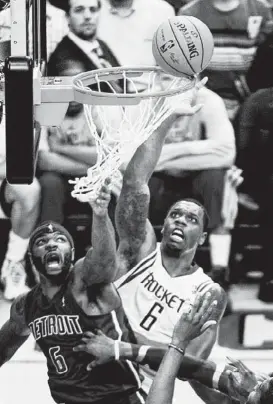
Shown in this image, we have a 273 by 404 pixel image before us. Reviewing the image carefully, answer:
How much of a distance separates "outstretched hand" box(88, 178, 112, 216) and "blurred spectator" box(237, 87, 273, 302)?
25.5 inches

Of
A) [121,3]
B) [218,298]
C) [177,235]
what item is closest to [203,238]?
[177,235]

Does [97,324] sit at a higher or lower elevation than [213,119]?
lower

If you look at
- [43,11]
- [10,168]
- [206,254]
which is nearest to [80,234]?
[206,254]

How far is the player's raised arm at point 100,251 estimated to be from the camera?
4.12 m

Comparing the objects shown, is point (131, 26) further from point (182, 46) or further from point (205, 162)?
point (182, 46)

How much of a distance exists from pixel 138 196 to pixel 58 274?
0.52 meters

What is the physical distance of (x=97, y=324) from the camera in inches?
164

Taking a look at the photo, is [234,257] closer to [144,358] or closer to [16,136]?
[144,358]

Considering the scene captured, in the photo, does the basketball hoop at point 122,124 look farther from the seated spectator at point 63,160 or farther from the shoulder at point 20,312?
the shoulder at point 20,312

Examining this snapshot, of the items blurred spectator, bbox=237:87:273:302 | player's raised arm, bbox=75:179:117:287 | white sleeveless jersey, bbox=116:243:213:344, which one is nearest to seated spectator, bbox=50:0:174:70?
blurred spectator, bbox=237:87:273:302

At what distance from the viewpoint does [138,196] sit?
4180 mm

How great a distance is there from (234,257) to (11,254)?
3.48ft

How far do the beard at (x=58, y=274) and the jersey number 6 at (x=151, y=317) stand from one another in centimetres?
42

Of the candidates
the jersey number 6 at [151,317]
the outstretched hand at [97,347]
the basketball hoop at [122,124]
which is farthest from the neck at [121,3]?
the outstretched hand at [97,347]
